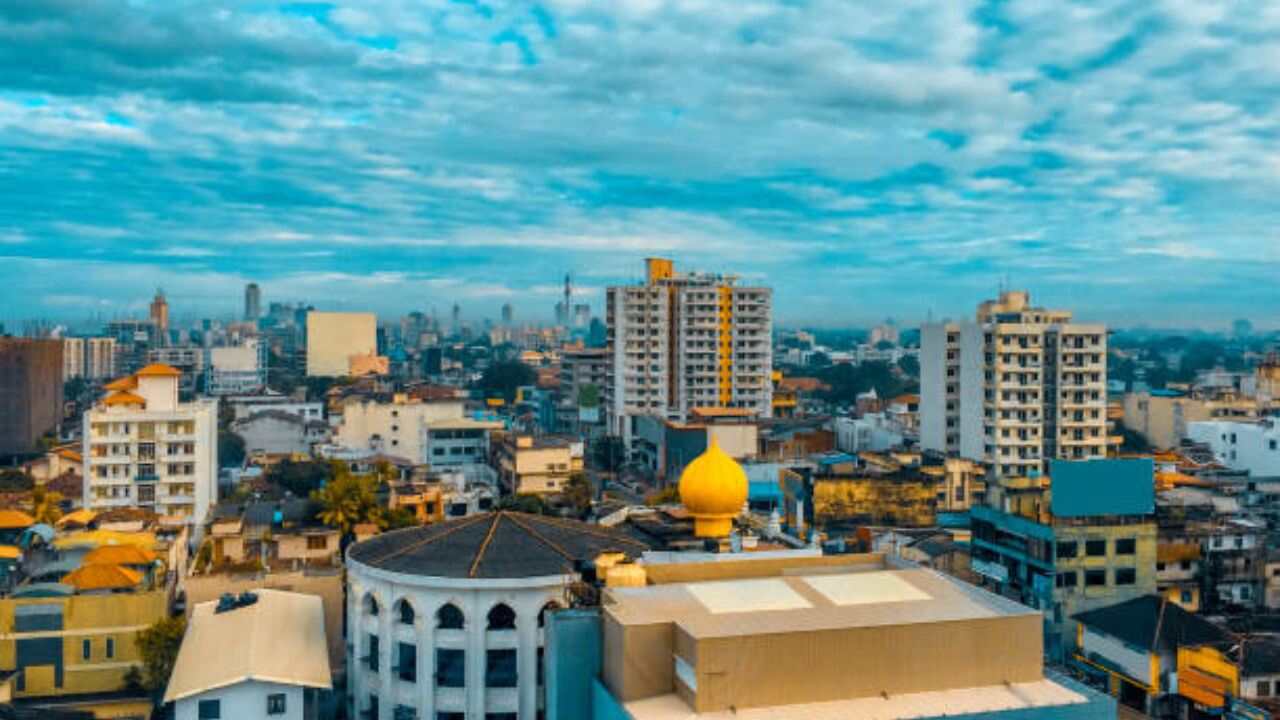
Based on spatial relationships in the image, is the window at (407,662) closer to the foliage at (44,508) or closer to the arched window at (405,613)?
the arched window at (405,613)

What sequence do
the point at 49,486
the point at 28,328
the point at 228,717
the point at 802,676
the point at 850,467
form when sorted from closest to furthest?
the point at 802,676 < the point at 228,717 < the point at 850,467 < the point at 49,486 < the point at 28,328

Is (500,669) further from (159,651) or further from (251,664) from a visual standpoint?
(159,651)

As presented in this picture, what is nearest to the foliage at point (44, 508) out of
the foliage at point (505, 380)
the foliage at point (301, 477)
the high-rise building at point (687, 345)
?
the foliage at point (301, 477)

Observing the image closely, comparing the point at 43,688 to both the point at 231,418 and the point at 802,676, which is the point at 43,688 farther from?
the point at 231,418

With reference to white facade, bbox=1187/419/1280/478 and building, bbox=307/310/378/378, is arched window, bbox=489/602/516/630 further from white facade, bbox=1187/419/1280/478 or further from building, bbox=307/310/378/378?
building, bbox=307/310/378/378

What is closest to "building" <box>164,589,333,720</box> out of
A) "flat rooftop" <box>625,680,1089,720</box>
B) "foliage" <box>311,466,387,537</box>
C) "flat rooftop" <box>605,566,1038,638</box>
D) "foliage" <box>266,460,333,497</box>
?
"flat rooftop" <box>605,566,1038,638</box>

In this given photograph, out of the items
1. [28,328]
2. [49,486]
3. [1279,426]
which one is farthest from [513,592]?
[28,328]
